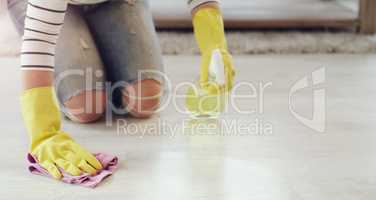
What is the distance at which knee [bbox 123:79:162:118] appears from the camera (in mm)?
1176

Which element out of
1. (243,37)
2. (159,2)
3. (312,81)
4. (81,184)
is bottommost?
(81,184)

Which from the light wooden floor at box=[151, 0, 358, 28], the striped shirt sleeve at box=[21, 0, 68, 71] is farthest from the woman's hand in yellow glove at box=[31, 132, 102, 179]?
the light wooden floor at box=[151, 0, 358, 28]

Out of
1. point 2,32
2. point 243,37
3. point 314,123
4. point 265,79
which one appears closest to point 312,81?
point 265,79

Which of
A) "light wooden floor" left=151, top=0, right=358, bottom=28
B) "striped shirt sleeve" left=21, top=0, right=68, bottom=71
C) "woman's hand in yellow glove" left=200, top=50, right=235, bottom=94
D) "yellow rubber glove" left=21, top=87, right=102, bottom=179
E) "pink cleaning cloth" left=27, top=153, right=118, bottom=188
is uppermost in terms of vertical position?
"light wooden floor" left=151, top=0, right=358, bottom=28

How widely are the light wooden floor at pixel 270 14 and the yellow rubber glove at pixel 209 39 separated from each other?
578mm

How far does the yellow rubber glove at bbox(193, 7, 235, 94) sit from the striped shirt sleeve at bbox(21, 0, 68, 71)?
0.85 feet

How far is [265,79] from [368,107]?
245 millimetres

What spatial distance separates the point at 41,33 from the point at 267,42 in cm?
79

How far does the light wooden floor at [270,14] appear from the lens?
172cm

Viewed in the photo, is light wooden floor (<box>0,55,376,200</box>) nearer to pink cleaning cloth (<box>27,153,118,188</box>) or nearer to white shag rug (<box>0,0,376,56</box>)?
pink cleaning cloth (<box>27,153,118,188</box>)

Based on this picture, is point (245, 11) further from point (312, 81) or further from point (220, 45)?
point (220, 45)

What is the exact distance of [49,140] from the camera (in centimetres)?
96

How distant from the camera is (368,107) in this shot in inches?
48.2

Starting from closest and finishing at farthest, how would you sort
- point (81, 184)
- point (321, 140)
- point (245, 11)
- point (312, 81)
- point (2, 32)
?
1. point (81, 184)
2. point (321, 140)
3. point (312, 81)
4. point (2, 32)
5. point (245, 11)
